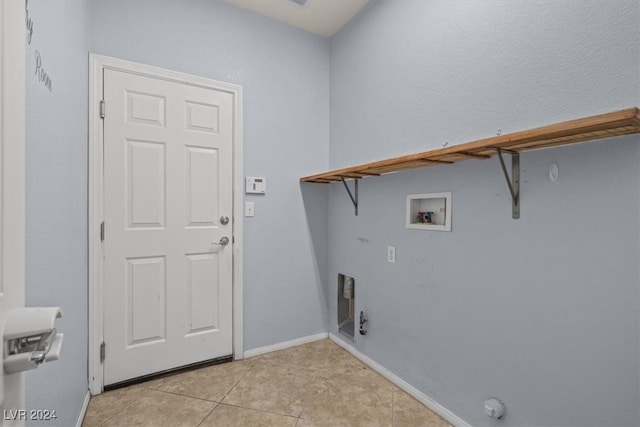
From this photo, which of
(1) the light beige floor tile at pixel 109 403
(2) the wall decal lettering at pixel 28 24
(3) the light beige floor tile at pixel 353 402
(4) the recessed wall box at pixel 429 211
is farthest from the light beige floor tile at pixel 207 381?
(2) the wall decal lettering at pixel 28 24

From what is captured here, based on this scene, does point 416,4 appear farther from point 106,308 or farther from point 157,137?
point 106,308

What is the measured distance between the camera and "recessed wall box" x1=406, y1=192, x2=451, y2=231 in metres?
1.73

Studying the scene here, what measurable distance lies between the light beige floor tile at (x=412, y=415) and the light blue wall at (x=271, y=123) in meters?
1.03

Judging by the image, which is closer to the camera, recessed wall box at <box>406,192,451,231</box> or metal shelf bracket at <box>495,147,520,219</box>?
metal shelf bracket at <box>495,147,520,219</box>

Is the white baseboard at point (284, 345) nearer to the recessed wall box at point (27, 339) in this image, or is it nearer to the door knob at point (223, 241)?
the door knob at point (223, 241)

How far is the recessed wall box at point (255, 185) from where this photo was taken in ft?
7.82

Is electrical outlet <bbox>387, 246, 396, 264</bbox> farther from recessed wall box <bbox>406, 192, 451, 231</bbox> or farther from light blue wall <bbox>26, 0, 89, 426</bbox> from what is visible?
light blue wall <bbox>26, 0, 89, 426</bbox>

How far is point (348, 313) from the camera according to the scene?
270 cm

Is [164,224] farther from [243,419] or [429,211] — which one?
[429,211]

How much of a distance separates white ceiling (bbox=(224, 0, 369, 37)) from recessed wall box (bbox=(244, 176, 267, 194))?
129cm

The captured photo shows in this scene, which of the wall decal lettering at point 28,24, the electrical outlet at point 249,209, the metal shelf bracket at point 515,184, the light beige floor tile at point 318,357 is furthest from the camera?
the electrical outlet at point 249,209

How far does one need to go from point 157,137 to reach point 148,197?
1.32 feet

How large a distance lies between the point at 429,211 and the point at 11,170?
1.82 m

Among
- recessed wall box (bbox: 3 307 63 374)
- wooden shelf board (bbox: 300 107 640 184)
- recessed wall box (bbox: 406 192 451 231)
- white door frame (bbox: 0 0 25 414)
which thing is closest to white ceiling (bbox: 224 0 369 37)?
wooden shelf board (bbox: 300 107 640 184)
